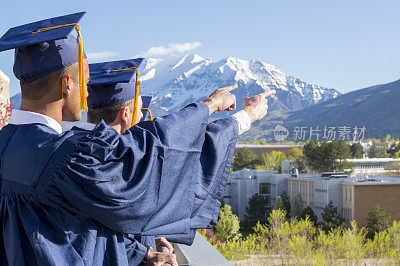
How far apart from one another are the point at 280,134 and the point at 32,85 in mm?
160834

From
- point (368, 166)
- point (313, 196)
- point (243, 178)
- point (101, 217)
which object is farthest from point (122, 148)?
point (368, 166)

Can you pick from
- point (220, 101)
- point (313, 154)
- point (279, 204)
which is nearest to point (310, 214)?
point (279, 204)

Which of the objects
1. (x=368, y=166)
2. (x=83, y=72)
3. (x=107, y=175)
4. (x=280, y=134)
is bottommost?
(x=280, y=134)

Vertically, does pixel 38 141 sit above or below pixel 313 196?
above

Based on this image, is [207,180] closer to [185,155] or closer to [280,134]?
[185,155]

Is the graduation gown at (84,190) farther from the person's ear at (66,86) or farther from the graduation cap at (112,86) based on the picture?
the graduation cap at (112,86)

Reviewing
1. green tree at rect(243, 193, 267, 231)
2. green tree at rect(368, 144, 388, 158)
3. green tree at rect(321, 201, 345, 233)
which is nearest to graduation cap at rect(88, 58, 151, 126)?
green tree at rect(321, 201, 345, 233)

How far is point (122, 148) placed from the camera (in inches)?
49.6

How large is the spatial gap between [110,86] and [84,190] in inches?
38.8

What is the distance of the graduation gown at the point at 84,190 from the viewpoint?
1218 millimetres

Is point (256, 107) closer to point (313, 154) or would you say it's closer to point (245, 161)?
point (313, 154)

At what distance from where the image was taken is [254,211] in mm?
38188

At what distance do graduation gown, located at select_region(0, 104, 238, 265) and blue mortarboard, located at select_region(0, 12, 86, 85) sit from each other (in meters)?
0.19

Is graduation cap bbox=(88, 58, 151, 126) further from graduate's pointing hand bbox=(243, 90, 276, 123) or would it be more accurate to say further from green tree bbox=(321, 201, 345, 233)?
green tree bbox=(321, 201, 345, 233)
